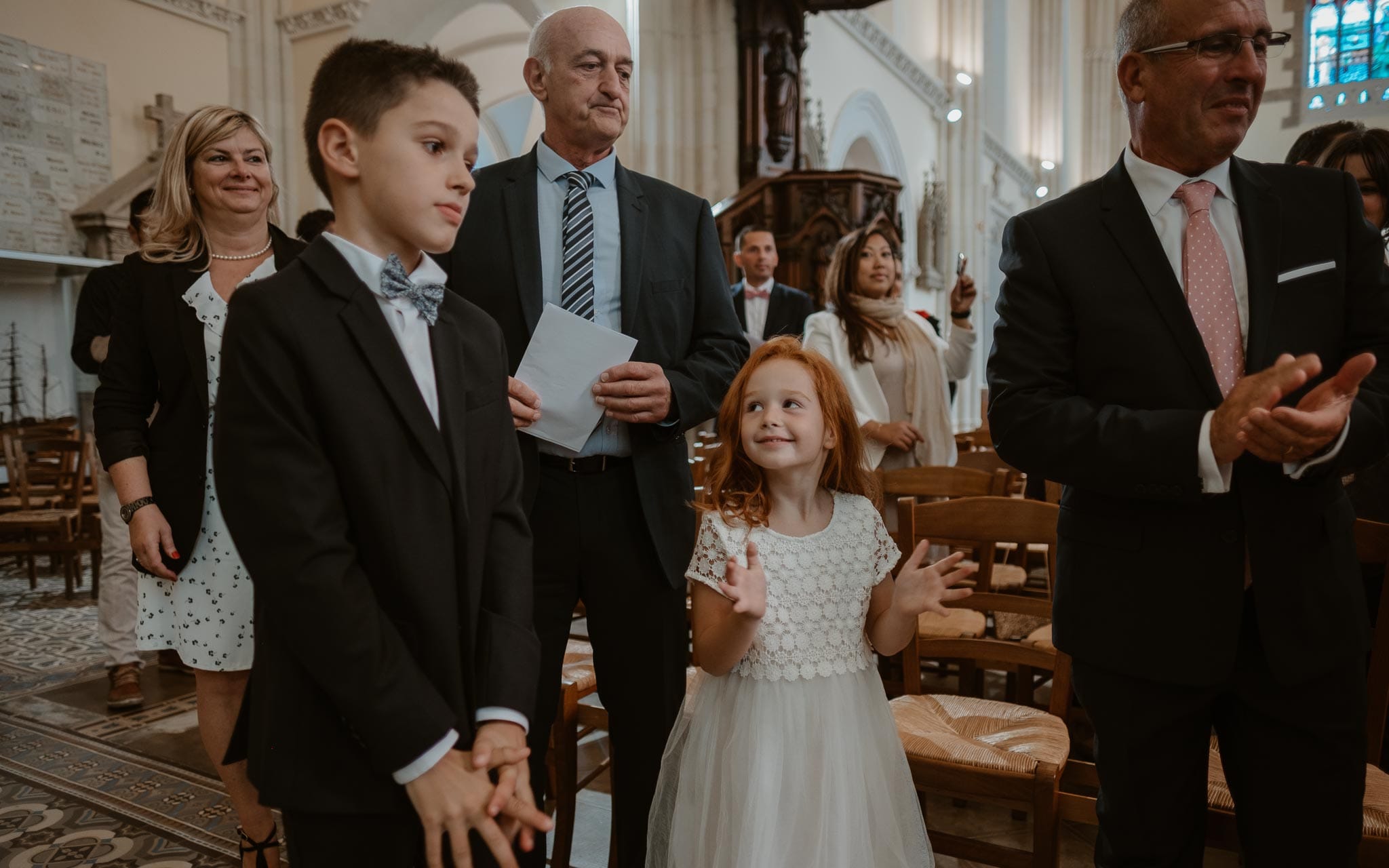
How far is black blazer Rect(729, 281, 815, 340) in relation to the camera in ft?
17.5

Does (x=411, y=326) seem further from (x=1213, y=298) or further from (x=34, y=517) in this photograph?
(x=34, y=517)

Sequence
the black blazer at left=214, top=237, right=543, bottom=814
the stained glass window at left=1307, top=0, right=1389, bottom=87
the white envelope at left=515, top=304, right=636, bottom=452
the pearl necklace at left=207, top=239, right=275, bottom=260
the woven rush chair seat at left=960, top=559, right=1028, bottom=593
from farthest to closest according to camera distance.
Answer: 1. the stained glass window at left=1307, top=0, right=1389, bottom=87
2. the woven rush chair seat at left=960, top=559, right=1028, bottom=593
3. the pearl necklace at left=207, top=239, right=275, bottom=260
4. the white envelope at left=515, top=304, right=636, bottom=452
5. the black blazer at left=214, top=237, right=543, bottom=814

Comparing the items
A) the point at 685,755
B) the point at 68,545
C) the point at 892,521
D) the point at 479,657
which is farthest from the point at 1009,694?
the point at 68,545

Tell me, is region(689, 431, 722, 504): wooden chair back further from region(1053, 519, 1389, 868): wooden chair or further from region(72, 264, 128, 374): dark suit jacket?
region(72, 264, 128, 374): dark suit jacket

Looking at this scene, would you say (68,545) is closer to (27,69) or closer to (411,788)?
(27,69)

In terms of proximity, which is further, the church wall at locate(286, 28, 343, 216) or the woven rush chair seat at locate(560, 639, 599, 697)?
the church wall at locate(286, 28, 343, 216)

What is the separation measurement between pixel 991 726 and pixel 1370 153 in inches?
71.0

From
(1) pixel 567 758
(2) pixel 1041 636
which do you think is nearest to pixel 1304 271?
(2) pixel 1041 636

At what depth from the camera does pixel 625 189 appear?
1921mm

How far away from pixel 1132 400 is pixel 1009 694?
1.91m

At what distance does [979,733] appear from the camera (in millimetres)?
2148

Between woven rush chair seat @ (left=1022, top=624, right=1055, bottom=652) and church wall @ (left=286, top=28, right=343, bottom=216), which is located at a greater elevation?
church wall @ (left=286, top=28, right=343, bottom=216)

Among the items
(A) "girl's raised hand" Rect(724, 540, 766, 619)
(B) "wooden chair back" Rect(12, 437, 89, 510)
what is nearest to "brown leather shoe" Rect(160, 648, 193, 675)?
(B) "wooden chair back" Rect(12, 437, 89, 510)

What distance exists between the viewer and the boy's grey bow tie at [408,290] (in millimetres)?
1128
